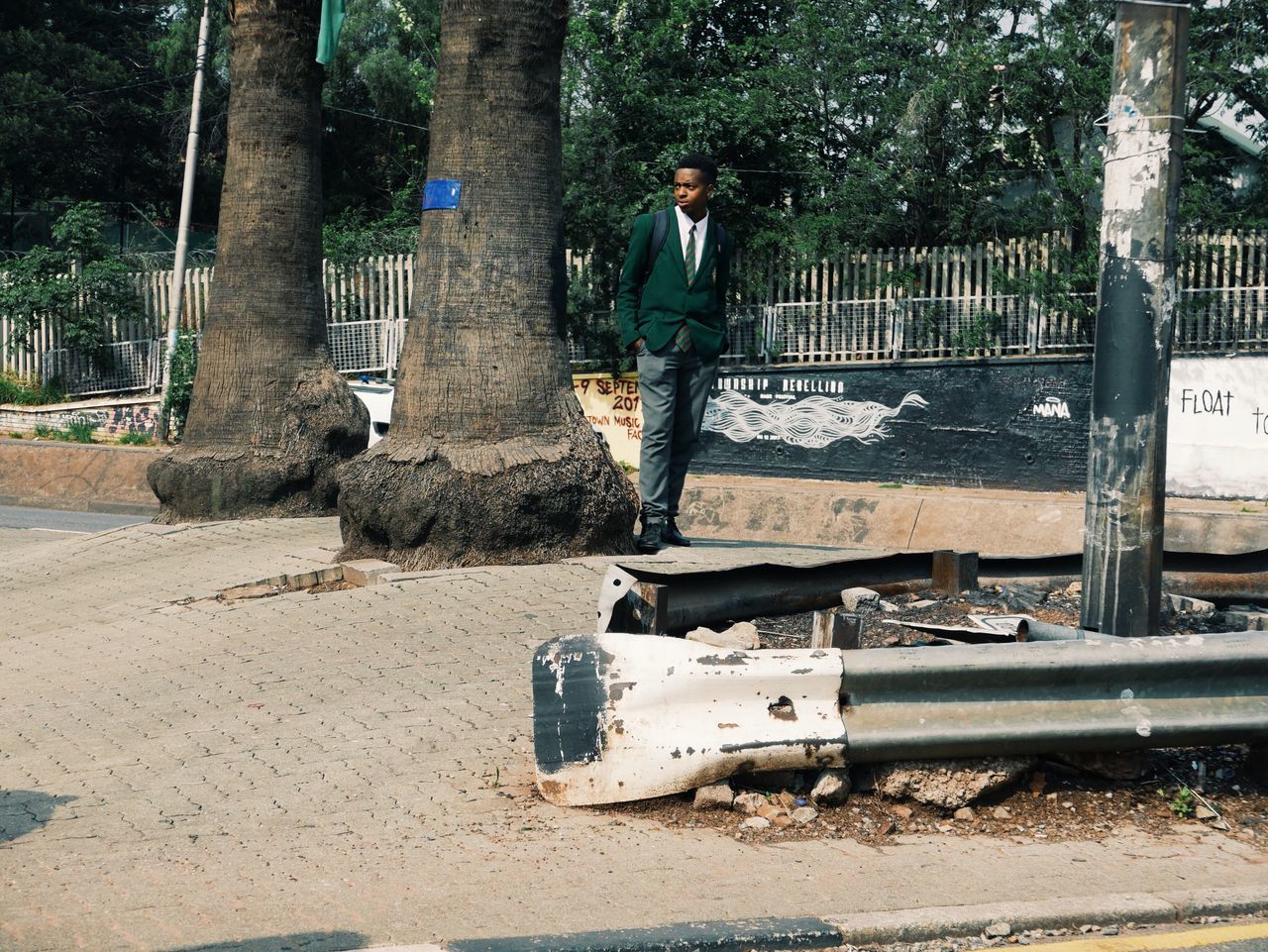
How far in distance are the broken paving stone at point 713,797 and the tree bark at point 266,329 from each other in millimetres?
6307

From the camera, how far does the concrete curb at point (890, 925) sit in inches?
132

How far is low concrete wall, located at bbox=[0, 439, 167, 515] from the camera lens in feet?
57.8

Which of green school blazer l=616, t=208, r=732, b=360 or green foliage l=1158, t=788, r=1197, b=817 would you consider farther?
green school blazer l=616, t=208, r=732, b=360

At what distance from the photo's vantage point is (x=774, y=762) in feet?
14.1

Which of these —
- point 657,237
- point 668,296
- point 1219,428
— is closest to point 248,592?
point 668,296

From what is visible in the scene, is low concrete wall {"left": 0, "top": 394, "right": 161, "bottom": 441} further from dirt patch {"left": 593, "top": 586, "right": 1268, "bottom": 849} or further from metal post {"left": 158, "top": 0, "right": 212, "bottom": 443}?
dirt patch {"left": 593, "top": 586, "right": 1268, "bottom": 849}

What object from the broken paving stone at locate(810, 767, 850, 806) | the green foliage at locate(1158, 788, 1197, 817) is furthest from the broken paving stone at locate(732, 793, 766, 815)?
the green foliage at locate(1158, 788, 1197, 817)

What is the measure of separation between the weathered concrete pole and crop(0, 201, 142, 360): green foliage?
68.0 feet

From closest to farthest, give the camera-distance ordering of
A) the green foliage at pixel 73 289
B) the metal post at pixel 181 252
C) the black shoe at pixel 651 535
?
the black shoe at pixel 651 535 → the metal post at pixel 181 252 → the green foliage at pixel 73 289

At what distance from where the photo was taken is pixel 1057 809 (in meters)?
4.42

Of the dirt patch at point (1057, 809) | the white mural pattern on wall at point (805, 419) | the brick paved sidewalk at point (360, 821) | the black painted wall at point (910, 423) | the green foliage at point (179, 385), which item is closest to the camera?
the brick paved sidewalk at point (360, 821)

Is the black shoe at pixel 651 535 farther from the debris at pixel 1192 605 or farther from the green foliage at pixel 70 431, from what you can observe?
the green foliage at pixel 70 431

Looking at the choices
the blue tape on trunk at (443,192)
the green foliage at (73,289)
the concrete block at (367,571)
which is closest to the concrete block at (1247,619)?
the concrete block at (367,571)

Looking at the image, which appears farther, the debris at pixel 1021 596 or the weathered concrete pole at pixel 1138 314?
the debris at pixel 1021 596
